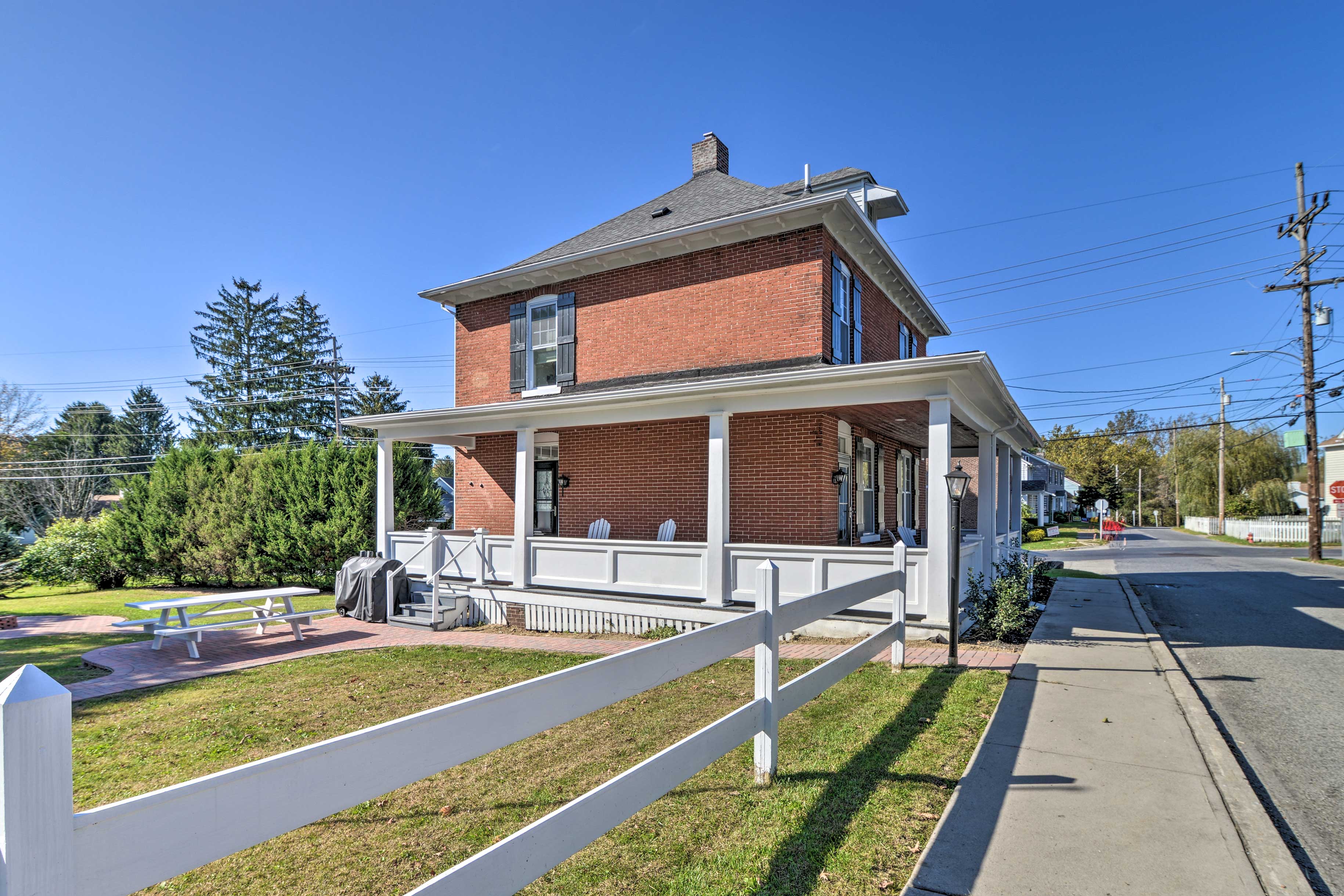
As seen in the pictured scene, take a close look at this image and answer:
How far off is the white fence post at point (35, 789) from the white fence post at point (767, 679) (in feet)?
11.7

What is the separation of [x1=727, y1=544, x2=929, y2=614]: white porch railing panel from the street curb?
2.90 meters

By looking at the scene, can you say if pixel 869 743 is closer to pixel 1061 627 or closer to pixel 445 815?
pixel 445 815

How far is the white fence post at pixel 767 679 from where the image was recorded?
4430mm

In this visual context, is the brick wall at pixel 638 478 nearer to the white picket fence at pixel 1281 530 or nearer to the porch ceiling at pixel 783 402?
the porch ceiling at pixel 783 402

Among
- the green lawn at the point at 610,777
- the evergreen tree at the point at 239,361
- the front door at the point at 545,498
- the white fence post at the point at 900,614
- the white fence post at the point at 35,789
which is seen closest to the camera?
the white fence post at the point at 35,789

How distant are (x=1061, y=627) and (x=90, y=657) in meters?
14.5

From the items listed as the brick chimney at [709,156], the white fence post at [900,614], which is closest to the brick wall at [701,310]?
the brick chimney at [709,156]

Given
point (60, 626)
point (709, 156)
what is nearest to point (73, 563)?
point (60, 626)

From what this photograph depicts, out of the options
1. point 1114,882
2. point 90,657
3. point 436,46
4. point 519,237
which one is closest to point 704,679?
point 1114,882

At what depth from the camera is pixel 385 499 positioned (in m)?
14.3

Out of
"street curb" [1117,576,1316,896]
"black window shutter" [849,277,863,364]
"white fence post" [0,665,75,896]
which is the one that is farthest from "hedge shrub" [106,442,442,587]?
"white fence post" [0,665,75,896]

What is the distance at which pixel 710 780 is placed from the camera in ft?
14.9

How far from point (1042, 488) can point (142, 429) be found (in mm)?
78248

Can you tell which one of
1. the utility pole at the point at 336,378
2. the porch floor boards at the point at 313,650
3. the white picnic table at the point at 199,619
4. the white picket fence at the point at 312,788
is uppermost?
the utility pole at the point at 336,378
